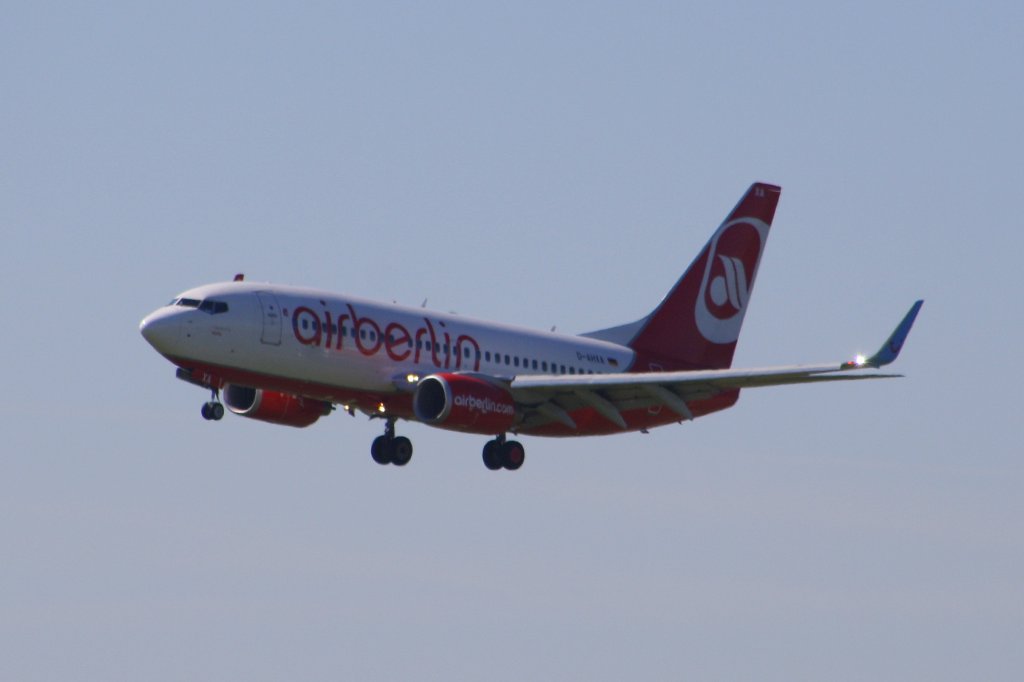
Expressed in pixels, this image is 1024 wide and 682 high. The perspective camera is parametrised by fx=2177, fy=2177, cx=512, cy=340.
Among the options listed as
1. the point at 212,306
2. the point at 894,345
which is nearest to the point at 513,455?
the point at 212,306

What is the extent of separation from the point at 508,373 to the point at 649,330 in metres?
8.45

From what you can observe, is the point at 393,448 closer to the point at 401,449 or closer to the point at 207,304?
the point at 401,449

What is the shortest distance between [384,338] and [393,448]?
4830 mm

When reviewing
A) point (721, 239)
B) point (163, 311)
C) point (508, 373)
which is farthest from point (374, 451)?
point (721, 239)

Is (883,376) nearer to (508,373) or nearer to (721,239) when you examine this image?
(508,373)

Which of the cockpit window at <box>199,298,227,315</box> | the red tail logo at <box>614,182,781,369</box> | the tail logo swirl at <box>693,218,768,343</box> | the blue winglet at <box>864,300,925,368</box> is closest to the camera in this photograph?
the blue winglet at <box>864,300,925,368</box>

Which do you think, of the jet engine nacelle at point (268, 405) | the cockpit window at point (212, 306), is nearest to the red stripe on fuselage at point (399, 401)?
the cockpit window at point (212, 306)

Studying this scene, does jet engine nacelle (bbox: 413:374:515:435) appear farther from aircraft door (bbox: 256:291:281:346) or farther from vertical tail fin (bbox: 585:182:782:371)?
vertical tail fin (bbox: 585:182:782:371)

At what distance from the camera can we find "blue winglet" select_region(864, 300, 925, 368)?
56625 mm

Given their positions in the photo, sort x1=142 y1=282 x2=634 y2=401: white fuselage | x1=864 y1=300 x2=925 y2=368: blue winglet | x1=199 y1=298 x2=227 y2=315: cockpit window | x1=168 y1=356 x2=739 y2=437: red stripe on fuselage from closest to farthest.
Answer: x1=864 y1=300 x2=925 y2=368: blue winglet, x1=142 y1=282 x2=634 y2=401: white fuselage, x1=199 y1=298 x2=227 y2=315: cockpit window, x1=168 y1=356 x2=739 y2=437: red stripe on fuselage

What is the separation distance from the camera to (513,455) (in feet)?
213

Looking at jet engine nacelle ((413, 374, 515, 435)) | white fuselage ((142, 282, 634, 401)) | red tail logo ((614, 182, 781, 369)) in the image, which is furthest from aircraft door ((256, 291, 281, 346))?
red tail logo ((614, 182, 781, 369))

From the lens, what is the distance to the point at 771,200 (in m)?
76.6

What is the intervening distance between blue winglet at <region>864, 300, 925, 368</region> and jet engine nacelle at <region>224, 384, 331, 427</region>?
1764 centimetres
